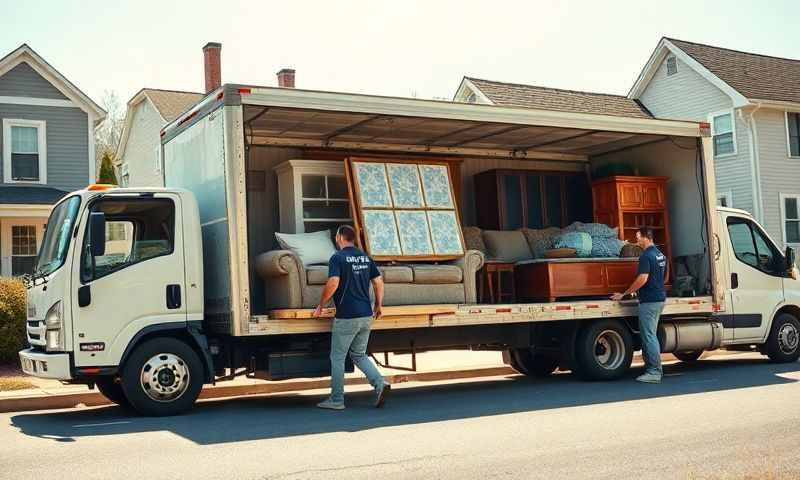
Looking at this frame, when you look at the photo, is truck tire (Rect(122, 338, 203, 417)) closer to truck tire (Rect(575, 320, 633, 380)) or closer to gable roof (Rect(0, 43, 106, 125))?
truck tire (Rect(575, 320, 633, 380))

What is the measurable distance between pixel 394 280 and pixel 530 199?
4.67m

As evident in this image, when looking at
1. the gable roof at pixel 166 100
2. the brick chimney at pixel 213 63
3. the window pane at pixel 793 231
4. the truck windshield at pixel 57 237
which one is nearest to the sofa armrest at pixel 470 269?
the truck windshield at pixel 57 237

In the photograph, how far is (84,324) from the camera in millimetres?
9336

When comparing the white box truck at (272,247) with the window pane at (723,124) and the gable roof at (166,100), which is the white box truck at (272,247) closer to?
the window pane at (723,124)

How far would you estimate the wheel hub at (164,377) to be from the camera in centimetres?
953

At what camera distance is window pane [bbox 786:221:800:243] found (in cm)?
2698

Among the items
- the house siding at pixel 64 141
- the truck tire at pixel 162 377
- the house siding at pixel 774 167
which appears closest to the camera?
the truck tire at pixel 162 377

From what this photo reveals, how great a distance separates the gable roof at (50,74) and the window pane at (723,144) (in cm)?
1783

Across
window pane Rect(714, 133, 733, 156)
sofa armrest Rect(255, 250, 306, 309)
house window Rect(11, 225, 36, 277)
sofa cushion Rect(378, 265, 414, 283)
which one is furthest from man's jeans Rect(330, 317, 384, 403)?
window pane Rect(714, 133, 733, 156)

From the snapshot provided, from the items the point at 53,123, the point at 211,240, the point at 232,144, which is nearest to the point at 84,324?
the point at 211,240

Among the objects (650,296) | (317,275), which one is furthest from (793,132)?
(317,275)

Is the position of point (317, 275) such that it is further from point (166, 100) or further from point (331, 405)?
point (166, 100)

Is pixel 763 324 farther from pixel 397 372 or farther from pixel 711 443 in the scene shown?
pixel 711 443

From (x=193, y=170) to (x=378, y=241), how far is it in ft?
8.13
